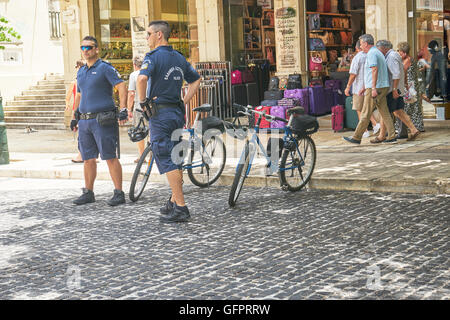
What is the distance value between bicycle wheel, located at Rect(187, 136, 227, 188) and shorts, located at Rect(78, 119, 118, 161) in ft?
3.45

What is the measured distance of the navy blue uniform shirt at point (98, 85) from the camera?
894cm

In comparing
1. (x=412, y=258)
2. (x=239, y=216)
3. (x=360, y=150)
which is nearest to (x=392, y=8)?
(x=360, y=150)

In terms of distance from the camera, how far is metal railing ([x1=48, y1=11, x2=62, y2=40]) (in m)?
24.9

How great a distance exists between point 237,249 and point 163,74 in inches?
90.6

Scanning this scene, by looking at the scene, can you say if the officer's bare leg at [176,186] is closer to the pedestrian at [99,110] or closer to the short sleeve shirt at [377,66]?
the pedestrian at [99,110]

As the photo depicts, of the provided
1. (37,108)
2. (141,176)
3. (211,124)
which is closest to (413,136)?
(211,124)

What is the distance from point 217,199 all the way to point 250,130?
94 centimetres

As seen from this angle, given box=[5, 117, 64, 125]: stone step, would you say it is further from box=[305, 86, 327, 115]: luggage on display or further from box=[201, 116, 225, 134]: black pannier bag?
box=[201, 116, 225, 134]: black pannier bag

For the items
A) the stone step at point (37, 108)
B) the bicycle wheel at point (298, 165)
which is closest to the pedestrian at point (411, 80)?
the bicycle wheel at point (298, 165)

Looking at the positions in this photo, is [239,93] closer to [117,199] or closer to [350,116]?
[350,116]

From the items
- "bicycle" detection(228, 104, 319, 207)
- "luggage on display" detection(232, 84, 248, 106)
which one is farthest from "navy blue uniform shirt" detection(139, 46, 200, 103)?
"luggage on display" detection(232, 84, 248, 106)

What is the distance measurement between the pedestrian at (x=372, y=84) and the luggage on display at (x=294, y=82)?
4.05 m

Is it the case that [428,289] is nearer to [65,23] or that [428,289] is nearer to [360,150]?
[360,150]
